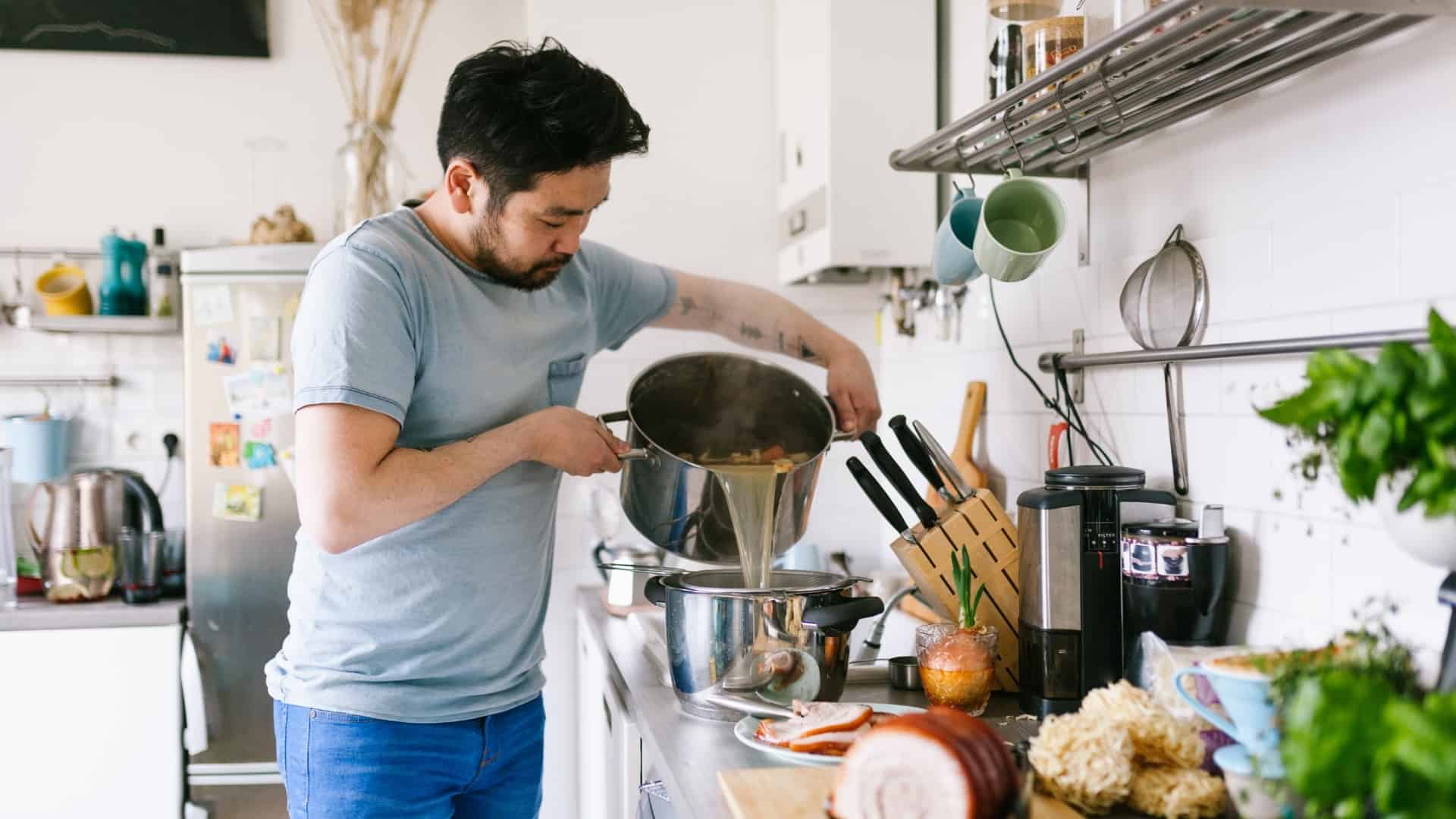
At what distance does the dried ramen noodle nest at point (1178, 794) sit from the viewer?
41.9 inches

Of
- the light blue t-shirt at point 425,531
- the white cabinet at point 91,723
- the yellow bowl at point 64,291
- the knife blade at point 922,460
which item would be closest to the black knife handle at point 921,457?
the knife blade at point 922,460

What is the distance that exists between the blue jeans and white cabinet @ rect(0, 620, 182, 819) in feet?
4.72

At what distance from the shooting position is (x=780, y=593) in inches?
56.9

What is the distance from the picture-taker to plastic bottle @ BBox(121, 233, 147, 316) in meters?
3.08

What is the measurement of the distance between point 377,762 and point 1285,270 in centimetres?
124

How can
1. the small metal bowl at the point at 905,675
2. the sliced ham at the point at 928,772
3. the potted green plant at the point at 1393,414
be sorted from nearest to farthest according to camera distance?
the potted green plant at the point at 1393,414 → the sliced ham at the point at 928,772 → the small metal bowl at the point at 905,675

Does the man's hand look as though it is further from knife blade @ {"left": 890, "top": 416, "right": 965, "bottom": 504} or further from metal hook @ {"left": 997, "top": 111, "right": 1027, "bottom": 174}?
metal hook @ {"left": 997, "top": 111, "right": 1027, "bottom": 174}

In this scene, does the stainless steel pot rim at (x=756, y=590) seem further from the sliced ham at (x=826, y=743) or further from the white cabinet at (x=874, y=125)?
the white cabinet at (x=874, y=125)

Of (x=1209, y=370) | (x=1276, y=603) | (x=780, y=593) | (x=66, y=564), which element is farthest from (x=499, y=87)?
(x=66, y=564)

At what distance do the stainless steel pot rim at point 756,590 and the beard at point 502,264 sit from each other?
1.44 feet

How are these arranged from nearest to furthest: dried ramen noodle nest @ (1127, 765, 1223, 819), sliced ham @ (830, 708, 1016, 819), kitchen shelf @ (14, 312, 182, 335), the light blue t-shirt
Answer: sliced ham @ (830, 708, 1016, 819), dried ramen noodle nest @ (1127, 765, 1223, 819), the light blue t-shirt, kitchen shelf @ (14, 312, 182, 335)

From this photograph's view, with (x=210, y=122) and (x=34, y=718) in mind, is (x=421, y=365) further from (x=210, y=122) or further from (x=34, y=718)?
(x=210, y=122)

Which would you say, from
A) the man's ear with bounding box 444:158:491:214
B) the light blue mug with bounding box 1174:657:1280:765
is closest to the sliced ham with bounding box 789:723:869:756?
the light blue mug with bounding box 1174:657:1280:765

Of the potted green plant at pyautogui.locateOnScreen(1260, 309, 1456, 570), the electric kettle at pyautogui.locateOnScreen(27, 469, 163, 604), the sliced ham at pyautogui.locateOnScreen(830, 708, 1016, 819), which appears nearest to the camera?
the potted green plant at pyautogui.locateOnScreen(1260, 309, 1456, 570)
